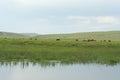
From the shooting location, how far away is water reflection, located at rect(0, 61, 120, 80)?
27.4 meters

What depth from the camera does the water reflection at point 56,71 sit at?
27.4m

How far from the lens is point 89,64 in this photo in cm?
3559

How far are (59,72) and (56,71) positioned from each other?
0.54 metres

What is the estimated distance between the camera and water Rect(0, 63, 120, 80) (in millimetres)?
27356

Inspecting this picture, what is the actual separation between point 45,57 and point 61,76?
1060cm

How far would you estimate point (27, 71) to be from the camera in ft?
97.8

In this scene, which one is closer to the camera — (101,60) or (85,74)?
(85,74)

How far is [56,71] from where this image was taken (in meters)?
30.3

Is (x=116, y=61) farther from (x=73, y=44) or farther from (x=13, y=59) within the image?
(x=73, y=44)

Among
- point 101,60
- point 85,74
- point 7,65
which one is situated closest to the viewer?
point 85,74

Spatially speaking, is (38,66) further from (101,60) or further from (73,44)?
Answer: (73,44)

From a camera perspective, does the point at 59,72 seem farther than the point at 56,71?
No

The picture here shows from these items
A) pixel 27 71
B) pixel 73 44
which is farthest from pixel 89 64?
pixel 73 44

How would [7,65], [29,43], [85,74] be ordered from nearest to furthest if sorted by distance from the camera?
[85,74], [7,65], [29,43]
